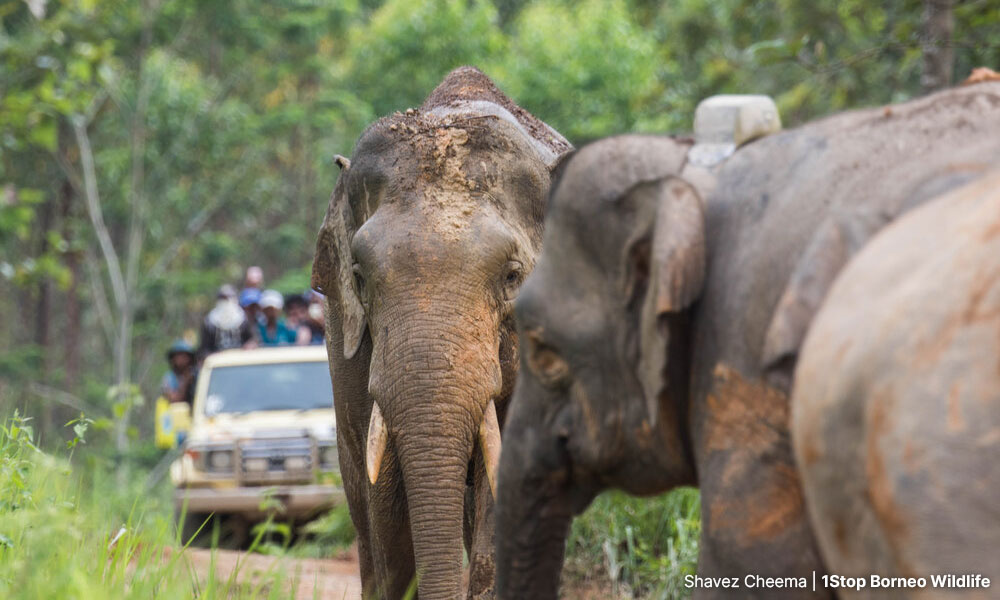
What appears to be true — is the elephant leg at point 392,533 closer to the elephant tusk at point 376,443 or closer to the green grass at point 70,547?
the elephant tusk at point 376,443

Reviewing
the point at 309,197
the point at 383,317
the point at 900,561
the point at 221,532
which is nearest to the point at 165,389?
the point at 221,532

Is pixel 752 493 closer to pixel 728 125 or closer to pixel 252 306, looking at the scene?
pixel 728 125

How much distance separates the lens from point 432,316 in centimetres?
572

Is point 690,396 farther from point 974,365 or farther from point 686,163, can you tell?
point 974,365

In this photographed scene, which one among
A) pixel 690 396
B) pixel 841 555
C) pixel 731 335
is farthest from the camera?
pixel 690 396

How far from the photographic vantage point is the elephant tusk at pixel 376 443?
575cm

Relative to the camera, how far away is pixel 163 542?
4930 mm

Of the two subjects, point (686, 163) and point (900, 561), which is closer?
point (900, 561)

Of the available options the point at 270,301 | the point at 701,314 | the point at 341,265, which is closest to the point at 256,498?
the point at 270,301

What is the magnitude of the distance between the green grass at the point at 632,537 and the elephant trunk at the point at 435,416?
1775 millimetres

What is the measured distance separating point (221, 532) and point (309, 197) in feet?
82.3

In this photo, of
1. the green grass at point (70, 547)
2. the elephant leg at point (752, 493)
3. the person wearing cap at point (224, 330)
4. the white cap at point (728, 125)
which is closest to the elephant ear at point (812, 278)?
the elephant leg at point (752, 493)

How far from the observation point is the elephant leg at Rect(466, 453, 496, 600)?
575 cm

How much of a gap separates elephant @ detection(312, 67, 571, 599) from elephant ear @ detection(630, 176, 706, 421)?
8.73 ft
